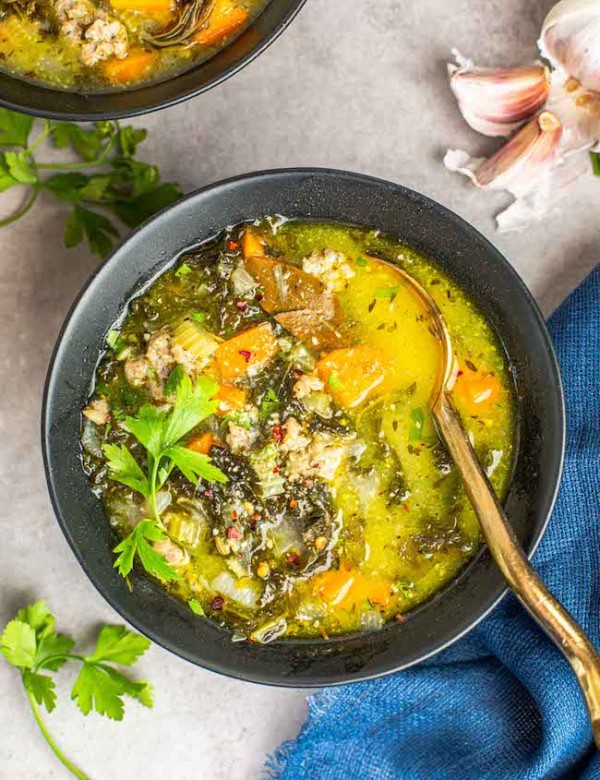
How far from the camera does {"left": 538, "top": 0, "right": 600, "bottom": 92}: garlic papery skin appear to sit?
3.56m

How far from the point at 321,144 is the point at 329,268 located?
2.39ft

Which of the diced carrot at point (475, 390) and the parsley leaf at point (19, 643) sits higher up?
the diced carrot at point (475, 390)

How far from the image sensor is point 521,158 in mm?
3717

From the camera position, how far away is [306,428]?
3385 millimetres

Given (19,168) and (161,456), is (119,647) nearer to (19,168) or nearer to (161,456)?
(161,456)

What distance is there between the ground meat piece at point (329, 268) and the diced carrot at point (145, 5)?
3.41 ft

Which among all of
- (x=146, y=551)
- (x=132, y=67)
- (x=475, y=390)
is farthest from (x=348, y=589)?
(x=132, y=67)

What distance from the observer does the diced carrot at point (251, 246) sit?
11.3 ft

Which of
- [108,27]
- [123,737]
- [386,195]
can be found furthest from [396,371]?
[123,737]

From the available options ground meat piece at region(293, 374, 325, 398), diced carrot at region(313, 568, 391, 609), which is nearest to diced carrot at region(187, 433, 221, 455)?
ground meat piece at region(293, 374, 325, 398)

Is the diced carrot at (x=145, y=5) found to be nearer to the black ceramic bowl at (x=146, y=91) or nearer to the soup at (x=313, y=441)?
the black ceramic bowl at (x=146, y=91)

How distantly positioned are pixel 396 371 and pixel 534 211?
101 centimetres

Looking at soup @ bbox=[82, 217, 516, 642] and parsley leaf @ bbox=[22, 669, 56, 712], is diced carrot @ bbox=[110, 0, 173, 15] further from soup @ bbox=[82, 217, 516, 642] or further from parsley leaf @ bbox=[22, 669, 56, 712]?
parsley leaf @ bbox=[22, 669, 56, 712]

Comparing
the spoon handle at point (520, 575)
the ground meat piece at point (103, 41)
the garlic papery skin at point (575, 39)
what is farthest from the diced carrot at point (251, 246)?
the garlic papery skin at point (575, 39)
